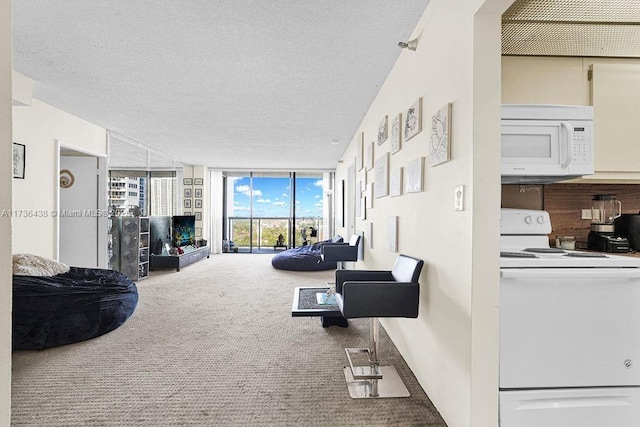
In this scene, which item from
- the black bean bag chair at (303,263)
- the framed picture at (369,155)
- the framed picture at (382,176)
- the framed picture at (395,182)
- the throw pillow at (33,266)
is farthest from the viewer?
the black bean bag chair at (303,263)

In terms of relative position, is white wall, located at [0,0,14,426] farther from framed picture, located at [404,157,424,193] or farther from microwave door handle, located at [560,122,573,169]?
microwave door handle, located at [560,122,573,169]

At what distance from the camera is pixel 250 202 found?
36.0ft

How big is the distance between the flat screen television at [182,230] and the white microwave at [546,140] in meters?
7.33

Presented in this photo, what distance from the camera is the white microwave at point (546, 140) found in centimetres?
200

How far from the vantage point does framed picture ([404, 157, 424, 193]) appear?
239 centimetres

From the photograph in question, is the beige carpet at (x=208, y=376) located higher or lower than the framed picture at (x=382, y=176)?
lower

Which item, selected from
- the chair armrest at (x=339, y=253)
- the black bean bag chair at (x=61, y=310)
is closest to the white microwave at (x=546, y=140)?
the chair armrest at (x=339, y=253)

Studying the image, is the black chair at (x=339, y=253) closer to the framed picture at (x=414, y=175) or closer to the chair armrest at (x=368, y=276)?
the chair armrest at (x=368, y=276)

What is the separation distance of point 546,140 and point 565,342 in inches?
41.9

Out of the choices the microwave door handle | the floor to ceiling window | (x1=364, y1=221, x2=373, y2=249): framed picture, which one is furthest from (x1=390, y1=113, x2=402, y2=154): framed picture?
the floor to ceiling window

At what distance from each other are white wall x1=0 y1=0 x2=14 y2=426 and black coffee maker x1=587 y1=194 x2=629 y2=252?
9.48ft

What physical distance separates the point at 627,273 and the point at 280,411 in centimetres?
192

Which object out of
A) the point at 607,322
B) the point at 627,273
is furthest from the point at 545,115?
the point at 607,322

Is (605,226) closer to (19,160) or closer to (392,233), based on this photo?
Answer: (392,233)
